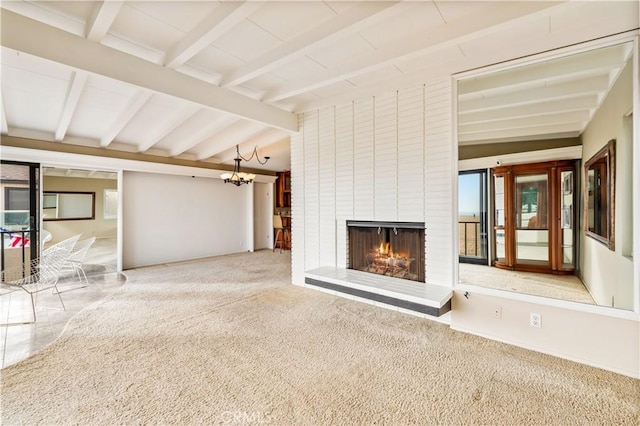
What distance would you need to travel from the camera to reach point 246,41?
260cm

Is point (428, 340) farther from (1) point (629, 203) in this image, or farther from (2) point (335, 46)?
(2) point (335, 46)

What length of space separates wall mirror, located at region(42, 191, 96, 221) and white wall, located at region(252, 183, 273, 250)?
20.1 feet

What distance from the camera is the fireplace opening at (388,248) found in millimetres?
3439

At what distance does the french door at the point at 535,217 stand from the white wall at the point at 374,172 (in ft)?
1.73

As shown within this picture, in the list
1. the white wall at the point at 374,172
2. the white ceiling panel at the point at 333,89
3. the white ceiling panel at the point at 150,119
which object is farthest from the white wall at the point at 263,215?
the white ceiling panel at the point at 333,89

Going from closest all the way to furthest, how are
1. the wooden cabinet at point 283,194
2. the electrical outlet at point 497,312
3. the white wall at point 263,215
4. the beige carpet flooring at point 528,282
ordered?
the beige carpet flooring at point 528,282
the electrical outlet at point 497,312
the white wall at point 263,215
the wooden cabinet at point 283,194

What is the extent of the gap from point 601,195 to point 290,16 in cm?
302

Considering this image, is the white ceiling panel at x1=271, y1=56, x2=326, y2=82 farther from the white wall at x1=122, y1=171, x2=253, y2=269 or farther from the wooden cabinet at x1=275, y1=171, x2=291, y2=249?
the wooden cabinet at x1=275, y1=171, x2=291, y2=249

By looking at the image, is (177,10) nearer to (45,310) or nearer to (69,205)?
(45,310)

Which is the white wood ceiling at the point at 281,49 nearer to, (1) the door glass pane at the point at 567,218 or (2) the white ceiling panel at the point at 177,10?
(2) the white ceiling panel at the point at 177,10

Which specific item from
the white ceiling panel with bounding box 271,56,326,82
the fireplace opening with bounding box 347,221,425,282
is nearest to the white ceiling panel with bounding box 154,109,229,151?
the white ceiling panel with bounding box 271,56,326,82

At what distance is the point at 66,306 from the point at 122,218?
101 inches

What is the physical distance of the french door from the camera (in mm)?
2562

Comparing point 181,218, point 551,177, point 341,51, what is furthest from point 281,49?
point 181,218
